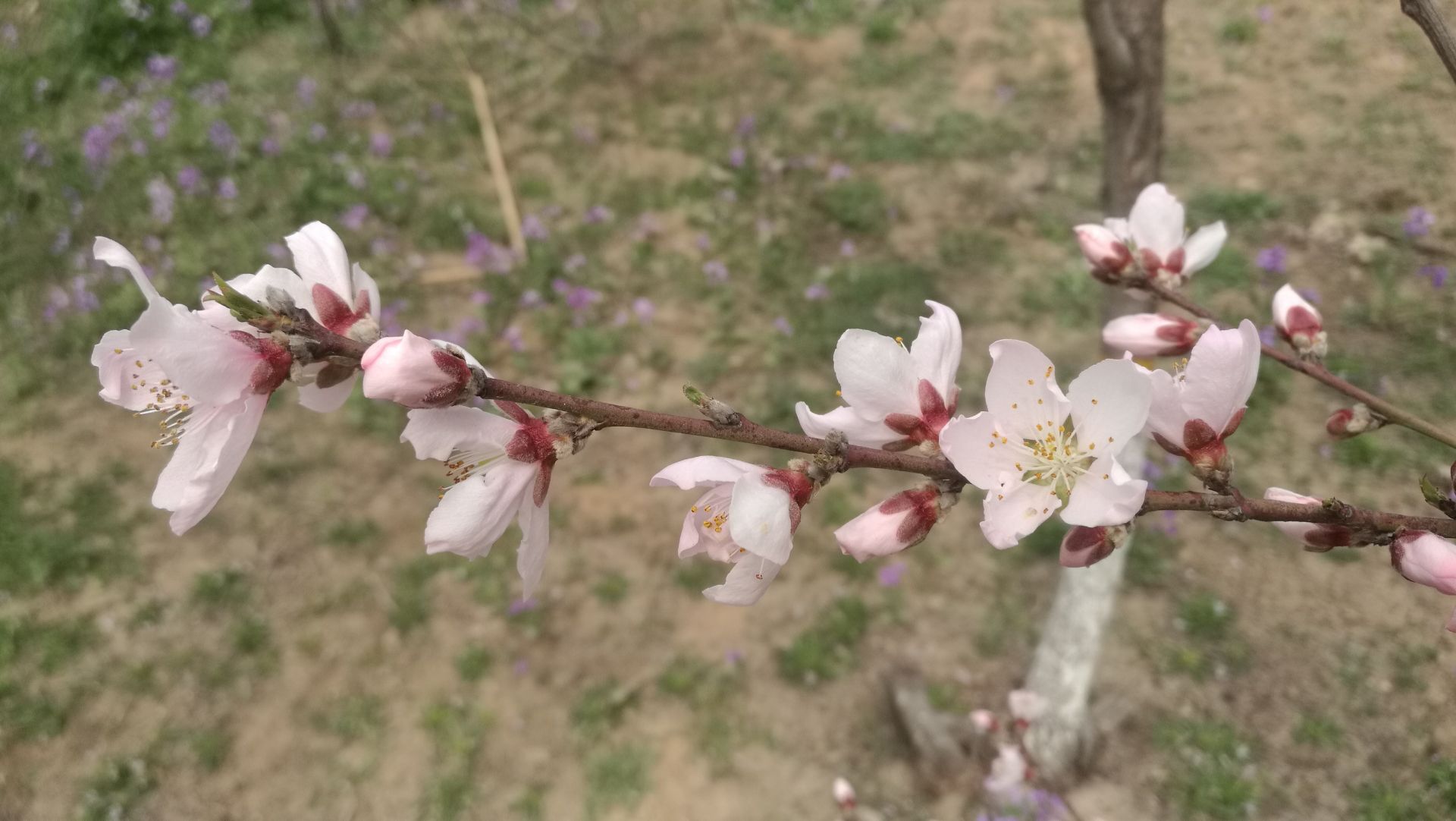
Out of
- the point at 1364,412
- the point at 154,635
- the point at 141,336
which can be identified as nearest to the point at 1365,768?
the point at 1364,412

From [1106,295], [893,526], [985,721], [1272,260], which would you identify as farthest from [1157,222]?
[1272,260]

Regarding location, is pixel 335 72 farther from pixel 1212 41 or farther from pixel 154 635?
pixel 1212 41

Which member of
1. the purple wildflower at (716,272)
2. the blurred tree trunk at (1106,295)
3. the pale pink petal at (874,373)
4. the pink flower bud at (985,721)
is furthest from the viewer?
the purple wildflower at (716,272)

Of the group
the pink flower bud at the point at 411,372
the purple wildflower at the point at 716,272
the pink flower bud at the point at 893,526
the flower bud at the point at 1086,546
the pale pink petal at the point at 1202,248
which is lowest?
the purple wildflower at the point at 716,272

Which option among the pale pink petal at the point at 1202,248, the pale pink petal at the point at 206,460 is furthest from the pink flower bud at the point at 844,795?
the pale pink petal at the point at 206,460

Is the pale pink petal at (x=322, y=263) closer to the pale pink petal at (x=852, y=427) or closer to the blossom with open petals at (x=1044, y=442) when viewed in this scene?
the pale pink petal at (x=852, y=427)

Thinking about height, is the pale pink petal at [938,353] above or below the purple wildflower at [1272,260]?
above
